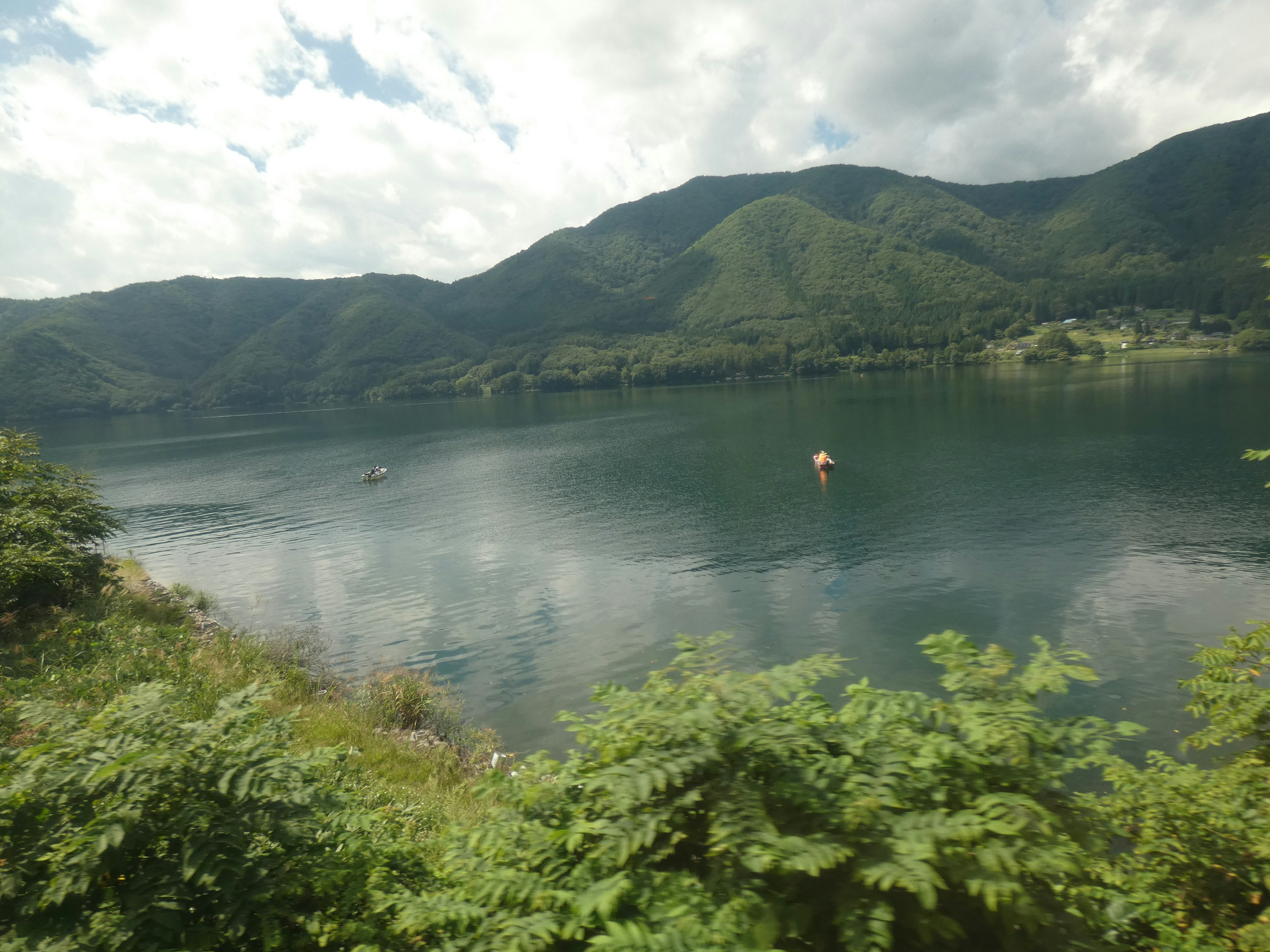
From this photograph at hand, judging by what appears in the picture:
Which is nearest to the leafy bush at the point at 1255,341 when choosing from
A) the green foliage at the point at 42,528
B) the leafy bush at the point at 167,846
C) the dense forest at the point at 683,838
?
the dense forest at the point at 683,838

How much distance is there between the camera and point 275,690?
9.84 metres

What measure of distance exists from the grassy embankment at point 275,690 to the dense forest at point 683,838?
5.20m

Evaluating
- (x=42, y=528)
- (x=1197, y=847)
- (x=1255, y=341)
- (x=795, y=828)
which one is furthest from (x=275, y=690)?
(x=1255, y=341)

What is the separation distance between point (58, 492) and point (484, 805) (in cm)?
2652

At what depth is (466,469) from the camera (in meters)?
79.6

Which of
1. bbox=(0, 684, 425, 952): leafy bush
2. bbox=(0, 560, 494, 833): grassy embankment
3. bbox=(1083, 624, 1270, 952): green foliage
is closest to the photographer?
bbox=(0, 684, 425, 952): leafy bush

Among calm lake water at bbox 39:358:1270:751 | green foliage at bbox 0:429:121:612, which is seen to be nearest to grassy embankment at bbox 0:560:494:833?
green foliage at bbox 0:429:121:612

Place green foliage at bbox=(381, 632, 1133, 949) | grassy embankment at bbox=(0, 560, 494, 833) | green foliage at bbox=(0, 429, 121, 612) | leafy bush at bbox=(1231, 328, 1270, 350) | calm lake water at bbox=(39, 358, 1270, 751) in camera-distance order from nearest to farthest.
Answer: green foliage at bbox=(381, 632, 1133, 949), grassy embankment at bbox=(0, 560, 494, 833), green foliage at bbox=(0, 429, 121, 612), calm lake water at bbox=(39, 358, 1270, 751), leafy bush at bbox=(1231, 328, 1270, 350)

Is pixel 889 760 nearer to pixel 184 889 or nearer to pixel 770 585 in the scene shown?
pixel 184 889

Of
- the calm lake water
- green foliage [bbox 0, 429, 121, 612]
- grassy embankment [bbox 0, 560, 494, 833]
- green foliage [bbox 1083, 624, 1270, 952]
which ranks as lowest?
the calm lake water

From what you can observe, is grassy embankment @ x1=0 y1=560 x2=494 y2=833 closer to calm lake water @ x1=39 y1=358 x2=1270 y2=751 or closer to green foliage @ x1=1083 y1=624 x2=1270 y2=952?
calm lake water @ x1=39 y1=358 x2=1270 y2=751

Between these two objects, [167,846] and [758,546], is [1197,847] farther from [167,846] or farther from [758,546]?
[758,546]

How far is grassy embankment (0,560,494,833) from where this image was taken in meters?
12.8

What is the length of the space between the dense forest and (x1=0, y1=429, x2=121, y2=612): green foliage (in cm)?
1981
